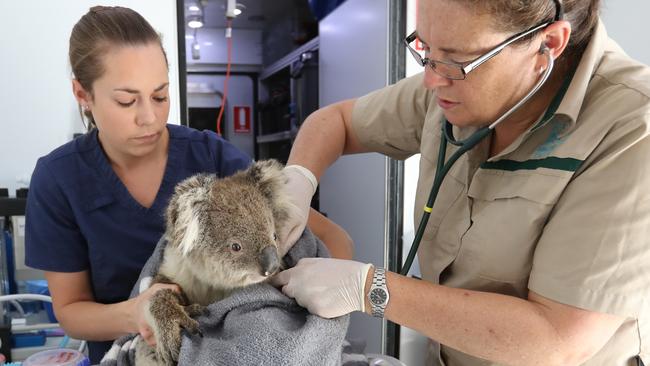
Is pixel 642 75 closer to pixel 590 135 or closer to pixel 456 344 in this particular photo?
pixel 590 135

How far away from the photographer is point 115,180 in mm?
1278

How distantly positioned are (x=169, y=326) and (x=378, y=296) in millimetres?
437

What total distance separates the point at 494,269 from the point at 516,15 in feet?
1.74

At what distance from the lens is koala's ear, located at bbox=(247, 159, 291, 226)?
113cm

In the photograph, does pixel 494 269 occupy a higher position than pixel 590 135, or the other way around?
pixel 590 135

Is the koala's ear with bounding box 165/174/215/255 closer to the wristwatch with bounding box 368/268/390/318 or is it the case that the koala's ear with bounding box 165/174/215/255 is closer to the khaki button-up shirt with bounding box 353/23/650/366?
the wristwatch with bounding box 368/268/390/318

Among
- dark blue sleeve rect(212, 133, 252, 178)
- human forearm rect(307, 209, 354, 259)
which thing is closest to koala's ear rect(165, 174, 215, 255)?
dark blue sleeve rect(212, 133, 252, 178)

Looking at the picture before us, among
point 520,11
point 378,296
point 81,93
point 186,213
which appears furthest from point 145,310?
point 520,11

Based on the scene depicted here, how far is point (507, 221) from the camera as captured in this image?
958 millimetres

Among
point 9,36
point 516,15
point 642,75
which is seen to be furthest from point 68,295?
point 642,75

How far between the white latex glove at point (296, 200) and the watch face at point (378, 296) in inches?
11.2

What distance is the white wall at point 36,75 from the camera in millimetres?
1790

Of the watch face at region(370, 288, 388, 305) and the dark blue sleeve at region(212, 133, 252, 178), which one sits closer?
the watch face at region(370, 288, 388, 305)

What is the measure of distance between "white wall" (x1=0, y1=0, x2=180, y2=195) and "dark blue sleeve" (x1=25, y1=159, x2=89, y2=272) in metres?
0.74
